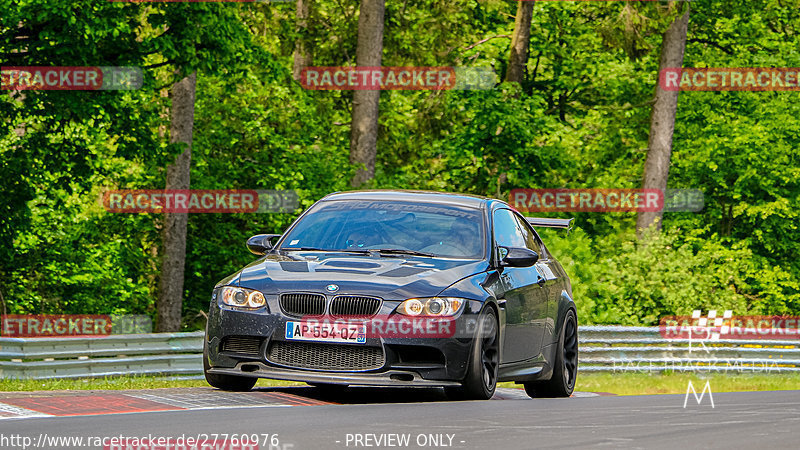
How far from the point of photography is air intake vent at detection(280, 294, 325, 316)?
9.64 m

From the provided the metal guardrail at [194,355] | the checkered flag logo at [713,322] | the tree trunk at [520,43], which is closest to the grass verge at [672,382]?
the metal guardrail at [194,355]

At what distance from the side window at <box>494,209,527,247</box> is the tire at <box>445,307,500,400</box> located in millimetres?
1197

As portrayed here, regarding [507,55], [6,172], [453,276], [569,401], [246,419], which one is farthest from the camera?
[507,55]

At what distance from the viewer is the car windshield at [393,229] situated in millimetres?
10797

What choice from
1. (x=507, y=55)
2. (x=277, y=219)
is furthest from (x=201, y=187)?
(x=507, y=55)

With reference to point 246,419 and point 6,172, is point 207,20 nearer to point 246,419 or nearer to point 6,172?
point 6,172

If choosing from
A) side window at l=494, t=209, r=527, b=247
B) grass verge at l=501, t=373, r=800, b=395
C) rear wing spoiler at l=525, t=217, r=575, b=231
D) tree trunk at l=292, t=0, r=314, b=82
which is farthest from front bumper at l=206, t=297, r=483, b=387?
tree trunk at l=292, t=0, r=314, b=82

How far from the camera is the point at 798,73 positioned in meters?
38.5

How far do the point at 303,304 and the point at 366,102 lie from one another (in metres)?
24.7

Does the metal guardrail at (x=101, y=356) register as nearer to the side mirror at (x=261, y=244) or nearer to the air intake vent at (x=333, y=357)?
the side mirror at (x=261, y=244)

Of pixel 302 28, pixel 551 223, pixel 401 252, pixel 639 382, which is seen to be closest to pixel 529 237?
pixel 551 223

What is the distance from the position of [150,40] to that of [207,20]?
1088 mm

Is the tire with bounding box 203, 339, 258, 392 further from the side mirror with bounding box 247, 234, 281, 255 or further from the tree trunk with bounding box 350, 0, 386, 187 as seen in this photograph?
the tree trunk with bounding box 350, 0, 386, 187

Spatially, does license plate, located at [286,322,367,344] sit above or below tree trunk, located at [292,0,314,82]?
below
